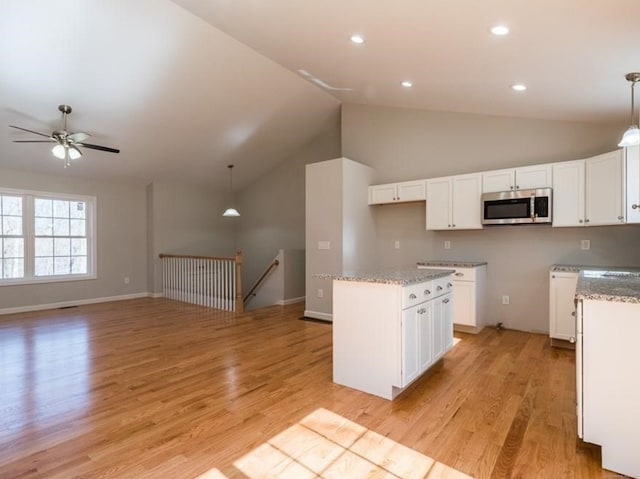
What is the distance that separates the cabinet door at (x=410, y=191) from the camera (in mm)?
5109

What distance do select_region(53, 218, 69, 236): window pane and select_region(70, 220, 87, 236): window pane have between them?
3.3 inches

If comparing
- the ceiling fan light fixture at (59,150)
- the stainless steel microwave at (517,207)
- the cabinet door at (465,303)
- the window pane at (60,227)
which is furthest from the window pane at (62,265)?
the stainless steel microwave at (517,207)

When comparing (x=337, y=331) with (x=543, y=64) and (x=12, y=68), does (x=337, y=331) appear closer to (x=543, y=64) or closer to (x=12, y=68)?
(x=543, y=64)

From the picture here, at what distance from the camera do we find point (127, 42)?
407 cm

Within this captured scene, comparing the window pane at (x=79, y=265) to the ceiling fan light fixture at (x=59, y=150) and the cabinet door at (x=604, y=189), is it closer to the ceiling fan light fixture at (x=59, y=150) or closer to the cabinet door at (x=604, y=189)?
the ceiling fan light fixture at (x=59, y=150)

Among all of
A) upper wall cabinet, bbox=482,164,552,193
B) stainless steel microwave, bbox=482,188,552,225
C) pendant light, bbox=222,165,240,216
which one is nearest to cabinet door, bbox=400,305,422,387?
stainless steel microwave, bbox=482,188,552,225

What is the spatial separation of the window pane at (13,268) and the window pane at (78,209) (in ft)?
3.85

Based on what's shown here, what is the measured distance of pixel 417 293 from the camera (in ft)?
9.21

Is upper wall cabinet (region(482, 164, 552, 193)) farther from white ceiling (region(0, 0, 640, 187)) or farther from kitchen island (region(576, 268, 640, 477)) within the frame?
kitchen island (region(576, 268, 640, 477))

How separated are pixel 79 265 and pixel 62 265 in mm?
278

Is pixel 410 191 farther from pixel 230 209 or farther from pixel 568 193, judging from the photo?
pixel 230 209

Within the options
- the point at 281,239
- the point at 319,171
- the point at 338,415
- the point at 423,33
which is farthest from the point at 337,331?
the point at 281,239

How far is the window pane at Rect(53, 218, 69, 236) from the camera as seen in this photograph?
21.6ft

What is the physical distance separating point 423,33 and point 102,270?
713 centimetres
